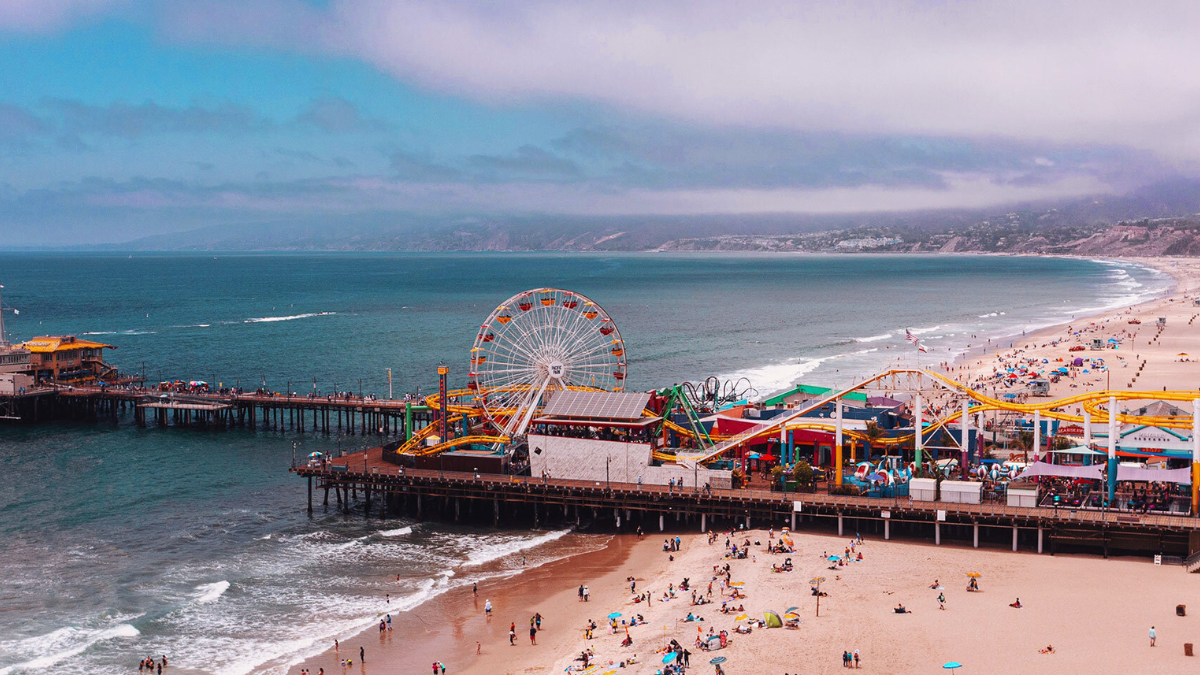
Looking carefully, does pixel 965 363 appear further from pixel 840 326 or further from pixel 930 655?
pixel 930 655

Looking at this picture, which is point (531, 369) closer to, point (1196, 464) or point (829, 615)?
point (829, 615)

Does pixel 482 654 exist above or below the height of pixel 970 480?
below

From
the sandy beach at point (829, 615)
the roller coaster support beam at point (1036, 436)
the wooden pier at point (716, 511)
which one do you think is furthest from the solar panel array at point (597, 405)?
the roller coaster support beam at point (1036, 436)

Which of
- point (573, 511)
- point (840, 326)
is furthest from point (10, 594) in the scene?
point (840, 326)

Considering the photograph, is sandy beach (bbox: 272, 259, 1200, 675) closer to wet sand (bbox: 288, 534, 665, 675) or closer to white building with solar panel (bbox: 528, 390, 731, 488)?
wet sand (bbox: 288, 534, 665, 675)

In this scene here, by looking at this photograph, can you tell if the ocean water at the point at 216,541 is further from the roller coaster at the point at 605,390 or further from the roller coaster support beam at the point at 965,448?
the roller coaster support beam at the point at 965,448

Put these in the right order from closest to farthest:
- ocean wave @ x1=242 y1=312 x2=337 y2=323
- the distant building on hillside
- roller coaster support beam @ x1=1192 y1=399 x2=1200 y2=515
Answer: roller coaster support beam @ x1=1192 y1=399 x2=1200 y2=515, the distant building on hillside, ocean wave @ x1=242 y1=312 x2=337 y2=323

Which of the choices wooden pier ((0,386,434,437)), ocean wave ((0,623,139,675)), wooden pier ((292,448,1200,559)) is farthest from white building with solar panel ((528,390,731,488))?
wooden pier ((0,386,434,437))

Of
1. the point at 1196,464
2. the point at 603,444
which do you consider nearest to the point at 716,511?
the point at 603,444
